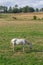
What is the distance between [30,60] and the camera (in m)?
12.7

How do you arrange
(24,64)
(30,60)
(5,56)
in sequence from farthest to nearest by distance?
(5,56) < (30,60) < (24,64)

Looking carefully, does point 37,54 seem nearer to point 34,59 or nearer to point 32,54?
point 32,54

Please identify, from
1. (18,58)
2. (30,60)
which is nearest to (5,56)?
(18,58)

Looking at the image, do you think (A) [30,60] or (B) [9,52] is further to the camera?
(B) [9,52]

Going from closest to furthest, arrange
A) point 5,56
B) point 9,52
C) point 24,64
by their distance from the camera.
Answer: point 24,64 < point 5,56 < point 9,52

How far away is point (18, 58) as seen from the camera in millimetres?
13273

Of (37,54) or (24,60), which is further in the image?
(37,54)

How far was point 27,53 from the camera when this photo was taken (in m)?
14.6

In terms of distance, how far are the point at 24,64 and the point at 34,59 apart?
1.37m

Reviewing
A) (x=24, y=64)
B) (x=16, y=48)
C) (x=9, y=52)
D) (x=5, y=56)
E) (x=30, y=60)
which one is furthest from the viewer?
(x=16, y=48)

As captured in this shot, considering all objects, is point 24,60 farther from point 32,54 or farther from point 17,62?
point 32,54

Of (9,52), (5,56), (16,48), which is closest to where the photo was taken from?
(5,56)

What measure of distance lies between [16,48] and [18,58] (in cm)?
277

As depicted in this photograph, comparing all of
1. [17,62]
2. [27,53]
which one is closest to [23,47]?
[27,53]
